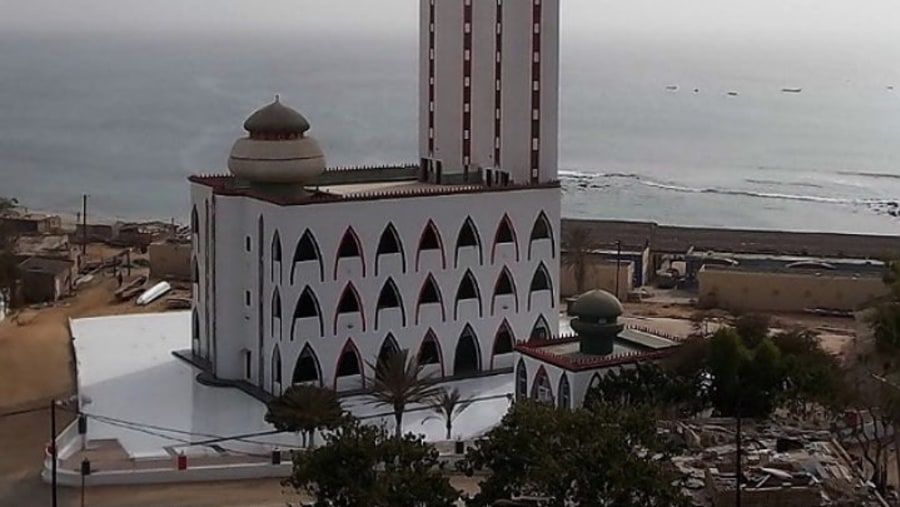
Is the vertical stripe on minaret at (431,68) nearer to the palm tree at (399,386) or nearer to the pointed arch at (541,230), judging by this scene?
the pointed arch at (541,230)

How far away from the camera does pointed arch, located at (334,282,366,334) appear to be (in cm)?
2850

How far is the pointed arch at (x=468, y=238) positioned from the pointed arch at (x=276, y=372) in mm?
4248

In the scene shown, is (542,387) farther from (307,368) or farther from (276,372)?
(276,372)

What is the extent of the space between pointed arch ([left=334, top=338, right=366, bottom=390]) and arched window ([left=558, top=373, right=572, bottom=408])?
5.38 metres

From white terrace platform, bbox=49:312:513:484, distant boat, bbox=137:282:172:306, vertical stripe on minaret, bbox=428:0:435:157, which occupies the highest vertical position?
vertical stripe on minaret, bbox=428:0:435:157

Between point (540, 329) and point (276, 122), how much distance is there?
7432 mm

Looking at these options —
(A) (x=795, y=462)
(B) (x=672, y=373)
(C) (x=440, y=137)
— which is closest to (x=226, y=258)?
(C) (x=440, y=137)

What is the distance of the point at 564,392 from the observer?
82.1 ft

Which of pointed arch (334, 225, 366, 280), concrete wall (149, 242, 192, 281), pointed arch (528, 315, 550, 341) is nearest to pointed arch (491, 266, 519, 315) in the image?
pointed arch (528, 315, 550, 341)

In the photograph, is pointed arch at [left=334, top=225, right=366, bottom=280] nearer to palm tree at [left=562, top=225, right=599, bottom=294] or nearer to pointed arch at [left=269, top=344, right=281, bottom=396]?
pointed arch at [left=269, top=344, right=281, bottom=396]

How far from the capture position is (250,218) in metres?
29.0

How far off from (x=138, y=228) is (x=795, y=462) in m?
39.9

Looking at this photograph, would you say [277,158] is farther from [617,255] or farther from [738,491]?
[617,255]

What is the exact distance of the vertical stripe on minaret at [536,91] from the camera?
101 ft
